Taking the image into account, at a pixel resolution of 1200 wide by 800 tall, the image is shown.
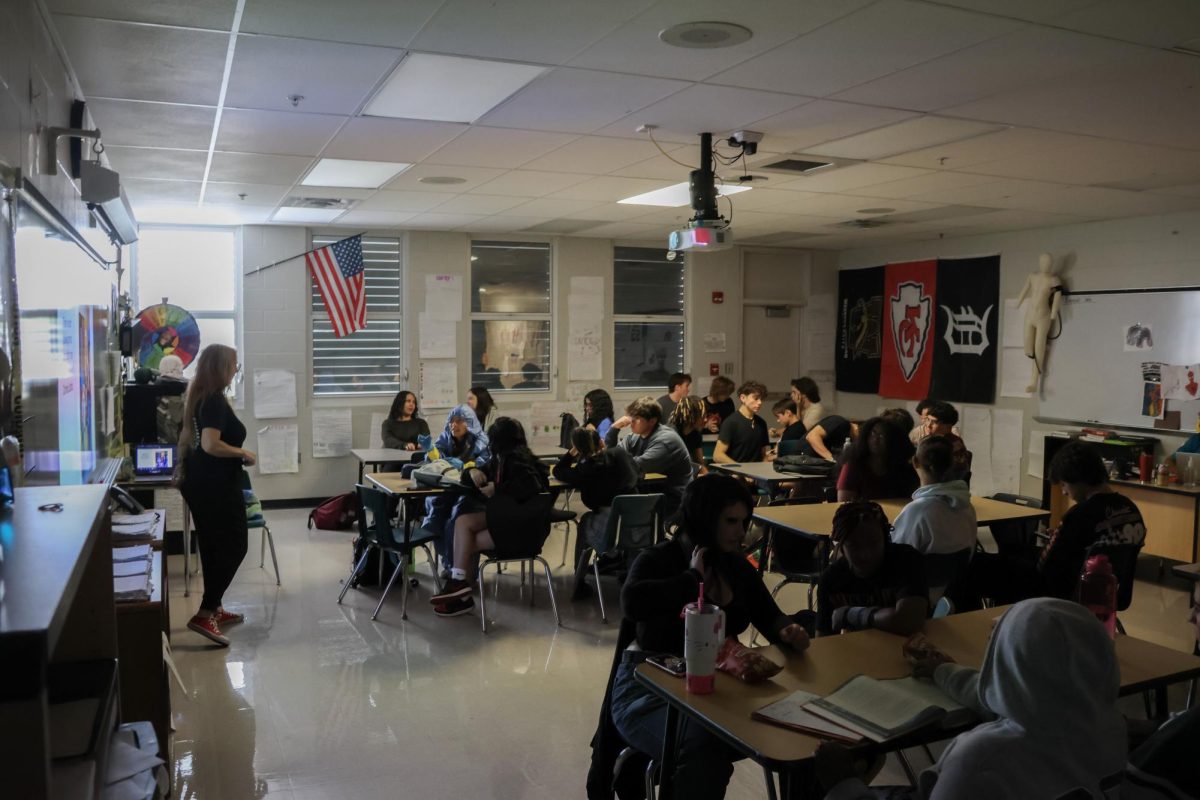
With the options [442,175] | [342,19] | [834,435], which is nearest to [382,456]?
[442,175]

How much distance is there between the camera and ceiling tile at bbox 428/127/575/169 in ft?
15.7

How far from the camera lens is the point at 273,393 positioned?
876cm

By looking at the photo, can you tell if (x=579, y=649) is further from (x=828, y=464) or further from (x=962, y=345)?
(x=962, y=345)

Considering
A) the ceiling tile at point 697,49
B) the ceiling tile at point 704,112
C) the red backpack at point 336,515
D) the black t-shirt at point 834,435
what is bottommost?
the red backpack at point 336,515

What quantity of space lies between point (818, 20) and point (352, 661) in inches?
140

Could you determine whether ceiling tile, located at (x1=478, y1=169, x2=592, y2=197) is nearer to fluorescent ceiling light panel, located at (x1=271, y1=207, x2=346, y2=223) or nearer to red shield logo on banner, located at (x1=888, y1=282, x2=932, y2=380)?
fluorescent ceiling light panel, located at (x1=271, y1=207, x2=346, y2=223)

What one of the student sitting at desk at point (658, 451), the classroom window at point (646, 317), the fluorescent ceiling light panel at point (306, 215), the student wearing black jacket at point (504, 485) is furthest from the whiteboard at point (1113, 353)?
the fluorescent ceiling light panel at point (306, 215)

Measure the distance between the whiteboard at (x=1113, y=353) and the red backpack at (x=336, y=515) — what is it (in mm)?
6230

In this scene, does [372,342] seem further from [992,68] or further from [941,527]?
[992,68]

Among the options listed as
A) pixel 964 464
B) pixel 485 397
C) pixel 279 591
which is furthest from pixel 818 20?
pixel 485 397

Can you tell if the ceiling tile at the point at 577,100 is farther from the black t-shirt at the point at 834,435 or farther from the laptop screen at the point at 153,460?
the black t-shirt at the point at 834,435

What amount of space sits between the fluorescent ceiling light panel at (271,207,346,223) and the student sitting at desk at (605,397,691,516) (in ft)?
10.9

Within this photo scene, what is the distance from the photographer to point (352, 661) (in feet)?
15.1

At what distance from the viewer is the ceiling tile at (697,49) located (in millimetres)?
2945
